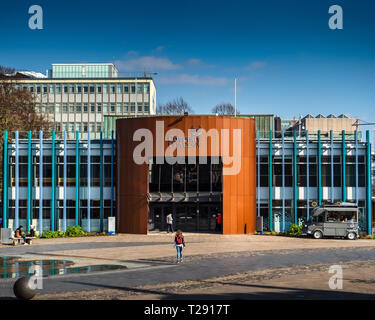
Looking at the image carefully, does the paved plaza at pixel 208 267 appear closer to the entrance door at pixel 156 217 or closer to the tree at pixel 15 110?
the entrance door at pixel 156 217

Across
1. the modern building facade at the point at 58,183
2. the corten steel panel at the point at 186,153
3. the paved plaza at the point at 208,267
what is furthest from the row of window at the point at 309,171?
the modern building facade at the point at 58,183

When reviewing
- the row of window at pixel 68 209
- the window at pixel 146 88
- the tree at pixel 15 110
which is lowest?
the row of window at pixel 68 209

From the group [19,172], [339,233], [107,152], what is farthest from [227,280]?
[19,172]

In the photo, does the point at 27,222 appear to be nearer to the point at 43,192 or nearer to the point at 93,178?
the point at 43,192

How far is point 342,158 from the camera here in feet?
144

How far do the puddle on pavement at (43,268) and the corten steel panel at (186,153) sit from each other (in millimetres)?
14919

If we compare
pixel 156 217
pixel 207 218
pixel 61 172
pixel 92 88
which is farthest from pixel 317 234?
pixel 92 88

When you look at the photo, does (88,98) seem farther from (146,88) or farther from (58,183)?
(58,183)

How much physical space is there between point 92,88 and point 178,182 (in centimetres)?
6474

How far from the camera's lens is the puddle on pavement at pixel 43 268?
22.3 meters

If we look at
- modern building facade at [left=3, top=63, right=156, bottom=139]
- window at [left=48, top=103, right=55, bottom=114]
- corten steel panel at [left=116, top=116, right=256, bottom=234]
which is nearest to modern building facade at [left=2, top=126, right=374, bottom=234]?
corten steel panel at [left=116, top=116, right=256, bottom=234]

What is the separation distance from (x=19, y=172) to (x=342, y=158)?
1107 inches

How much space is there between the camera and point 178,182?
43531mm

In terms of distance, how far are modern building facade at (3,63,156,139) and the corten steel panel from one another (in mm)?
61166
